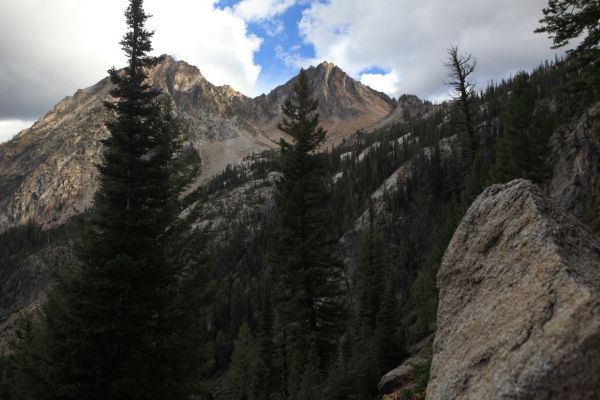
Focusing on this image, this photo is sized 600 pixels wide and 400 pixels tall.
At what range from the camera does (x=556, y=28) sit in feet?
50.2

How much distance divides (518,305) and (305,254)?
1558 cm

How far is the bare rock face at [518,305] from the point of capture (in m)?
3.58

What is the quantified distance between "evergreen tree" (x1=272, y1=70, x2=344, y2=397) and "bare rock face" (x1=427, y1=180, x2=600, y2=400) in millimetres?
13101

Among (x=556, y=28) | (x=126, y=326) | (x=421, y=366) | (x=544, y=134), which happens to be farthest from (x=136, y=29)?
(x=544, y=134)

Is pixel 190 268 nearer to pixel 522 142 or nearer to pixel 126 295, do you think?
pixel 126 295

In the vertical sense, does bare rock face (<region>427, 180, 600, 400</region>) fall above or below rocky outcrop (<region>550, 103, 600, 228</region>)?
below

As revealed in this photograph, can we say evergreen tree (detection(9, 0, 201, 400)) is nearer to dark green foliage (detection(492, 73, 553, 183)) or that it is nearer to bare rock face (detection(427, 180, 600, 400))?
bare rock face (detection(427, 180, 600, 400))

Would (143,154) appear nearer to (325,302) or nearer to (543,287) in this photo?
(325,302)

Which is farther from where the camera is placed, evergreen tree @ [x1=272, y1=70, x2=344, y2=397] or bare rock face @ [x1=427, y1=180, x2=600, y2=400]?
evergreen tree @ [x1=272, y1=70, x2=344, y2=397]

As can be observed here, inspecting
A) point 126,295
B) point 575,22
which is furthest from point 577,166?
point 126,295

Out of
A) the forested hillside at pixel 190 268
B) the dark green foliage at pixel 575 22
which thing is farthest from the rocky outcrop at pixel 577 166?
the dark green foliage at pixel 575 22

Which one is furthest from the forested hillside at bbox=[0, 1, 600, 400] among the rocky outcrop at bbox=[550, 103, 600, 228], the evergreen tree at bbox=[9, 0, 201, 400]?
the rocky outcrop at bbox=[550, 103, 600, 228]

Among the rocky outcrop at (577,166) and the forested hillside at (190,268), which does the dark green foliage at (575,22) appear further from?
the rocky outcrop at (577,166)

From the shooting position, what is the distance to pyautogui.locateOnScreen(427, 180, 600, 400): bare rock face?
3.58 m
